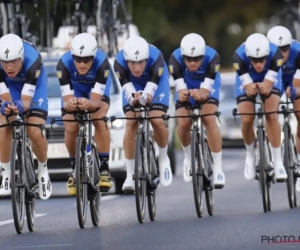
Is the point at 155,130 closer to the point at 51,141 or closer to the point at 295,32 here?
the point at 51,141

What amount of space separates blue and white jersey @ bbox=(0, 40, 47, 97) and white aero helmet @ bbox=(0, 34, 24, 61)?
22 centimetres

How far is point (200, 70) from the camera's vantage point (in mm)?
18641

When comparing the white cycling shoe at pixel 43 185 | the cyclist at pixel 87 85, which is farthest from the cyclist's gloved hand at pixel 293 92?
the white cycling shoe at pixel 43 185

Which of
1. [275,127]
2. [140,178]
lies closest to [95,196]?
[140,178]

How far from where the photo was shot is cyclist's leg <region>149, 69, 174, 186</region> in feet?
59.4

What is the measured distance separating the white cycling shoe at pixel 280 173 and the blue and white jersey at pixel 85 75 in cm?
258

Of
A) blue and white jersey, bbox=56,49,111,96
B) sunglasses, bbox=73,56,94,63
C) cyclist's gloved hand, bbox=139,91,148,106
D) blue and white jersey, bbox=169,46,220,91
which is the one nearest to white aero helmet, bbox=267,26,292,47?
blue and white jersey, bbox=169,46,220,91

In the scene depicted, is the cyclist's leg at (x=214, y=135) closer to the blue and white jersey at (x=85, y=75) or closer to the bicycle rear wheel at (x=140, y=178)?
the bicycle rear wheel at (x=140, y=178)

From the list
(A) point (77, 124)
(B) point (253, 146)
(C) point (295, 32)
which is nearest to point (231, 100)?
(C) point (295, 32)

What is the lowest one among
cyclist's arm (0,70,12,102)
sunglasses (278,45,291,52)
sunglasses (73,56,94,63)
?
cyclist's arm (0,70,12,102)

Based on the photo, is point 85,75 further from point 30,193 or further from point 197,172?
point 197,172

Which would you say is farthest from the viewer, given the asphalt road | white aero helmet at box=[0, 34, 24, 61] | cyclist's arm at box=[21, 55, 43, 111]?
cyclist's arm at box=[21, 55, 43, 111]

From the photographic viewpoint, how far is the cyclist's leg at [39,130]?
55.7ft

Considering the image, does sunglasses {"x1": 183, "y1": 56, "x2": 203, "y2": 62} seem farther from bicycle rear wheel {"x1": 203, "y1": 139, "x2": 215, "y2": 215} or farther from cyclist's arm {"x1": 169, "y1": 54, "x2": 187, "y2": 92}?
bicycle rear wheel {"x1": 203, "y1": 139, "x2": 215, "y2": 215}
